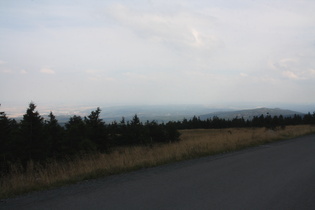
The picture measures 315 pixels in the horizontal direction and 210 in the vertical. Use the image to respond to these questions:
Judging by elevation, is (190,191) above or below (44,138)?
below

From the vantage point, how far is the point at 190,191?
5.44m

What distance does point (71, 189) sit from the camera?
19.1 feet

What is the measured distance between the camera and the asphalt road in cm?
463

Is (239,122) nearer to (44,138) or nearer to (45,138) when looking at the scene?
(45,138)

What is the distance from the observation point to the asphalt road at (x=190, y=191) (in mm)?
4632

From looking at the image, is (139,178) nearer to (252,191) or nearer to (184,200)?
(184,200)

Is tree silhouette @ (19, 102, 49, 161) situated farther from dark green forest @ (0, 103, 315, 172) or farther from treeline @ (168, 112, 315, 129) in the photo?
treeline @ (168, 112, 315, 129)

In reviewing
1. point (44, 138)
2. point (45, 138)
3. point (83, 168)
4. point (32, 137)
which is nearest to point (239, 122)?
point (45, 138)

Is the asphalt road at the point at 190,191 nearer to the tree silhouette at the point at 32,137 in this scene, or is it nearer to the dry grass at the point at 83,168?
the dry grass at the point at 83,168

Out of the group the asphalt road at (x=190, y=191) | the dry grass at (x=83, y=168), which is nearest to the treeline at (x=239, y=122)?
the dry grass at (x=83, y=168)

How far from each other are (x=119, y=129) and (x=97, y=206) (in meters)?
29.8

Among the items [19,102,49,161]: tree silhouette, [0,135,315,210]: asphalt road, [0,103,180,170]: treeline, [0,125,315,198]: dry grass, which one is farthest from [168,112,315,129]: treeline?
[0,135,315,210]: asphalt road

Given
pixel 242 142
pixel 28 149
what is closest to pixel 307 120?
pixel 242 142

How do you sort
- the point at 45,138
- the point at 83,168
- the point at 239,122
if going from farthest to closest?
1. the point at 239,122
2. the point at 45,138
3. the point at 83,168
